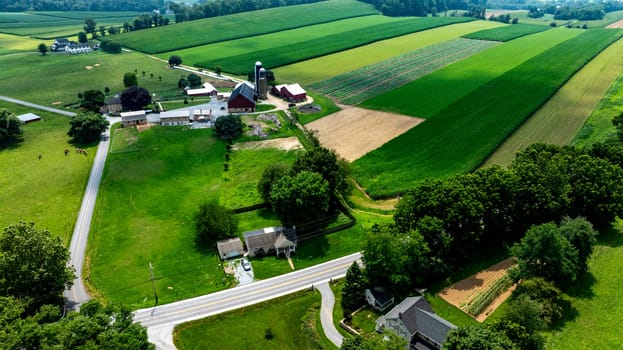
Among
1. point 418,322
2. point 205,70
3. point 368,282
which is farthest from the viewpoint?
point 205,70

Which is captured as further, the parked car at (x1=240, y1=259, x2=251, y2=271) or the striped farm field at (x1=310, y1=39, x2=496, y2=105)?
the striped farm field at (x1=310, y1=39, x2=496, y2=105)

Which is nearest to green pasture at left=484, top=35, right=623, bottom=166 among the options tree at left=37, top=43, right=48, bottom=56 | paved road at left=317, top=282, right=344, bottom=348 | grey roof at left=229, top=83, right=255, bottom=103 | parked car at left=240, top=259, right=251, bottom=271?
paved road at left=317, top=282, right=344, bottom=348

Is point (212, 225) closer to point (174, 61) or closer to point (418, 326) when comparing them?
point (418, 326)

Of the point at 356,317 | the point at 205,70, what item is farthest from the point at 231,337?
the point at 205,70

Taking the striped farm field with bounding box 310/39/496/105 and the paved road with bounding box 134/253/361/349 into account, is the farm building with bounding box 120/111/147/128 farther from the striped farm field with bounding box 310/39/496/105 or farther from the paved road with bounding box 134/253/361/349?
the paved road with bounding box 134/253/361/349

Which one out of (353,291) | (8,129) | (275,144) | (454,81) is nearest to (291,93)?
(275,144)

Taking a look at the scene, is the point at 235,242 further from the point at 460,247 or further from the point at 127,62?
the point at 127,62
